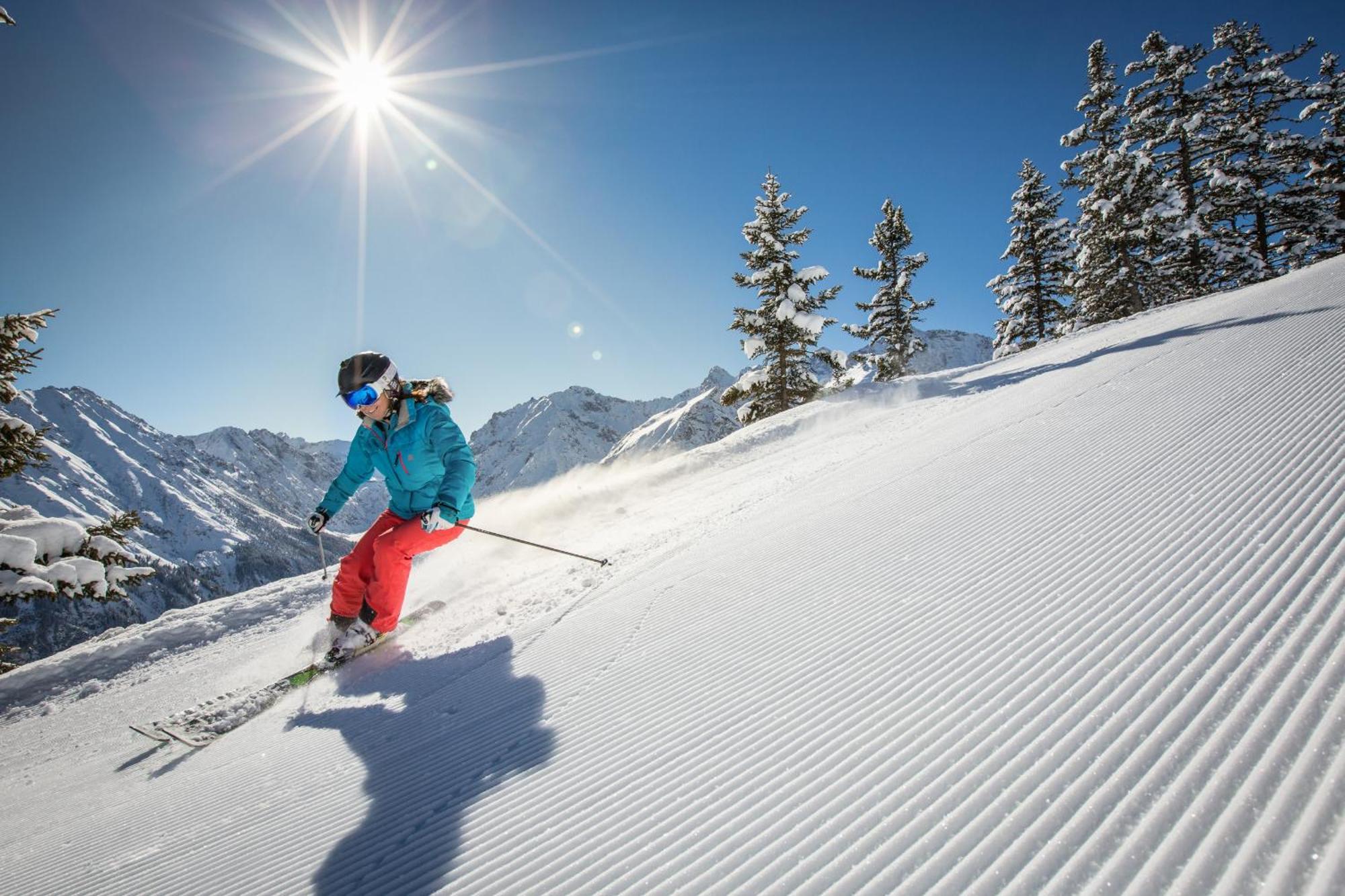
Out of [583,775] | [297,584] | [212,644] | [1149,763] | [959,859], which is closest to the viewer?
[959,859]

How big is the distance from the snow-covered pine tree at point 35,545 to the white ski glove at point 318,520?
3.92m

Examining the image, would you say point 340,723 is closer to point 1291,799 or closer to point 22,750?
point 22,750

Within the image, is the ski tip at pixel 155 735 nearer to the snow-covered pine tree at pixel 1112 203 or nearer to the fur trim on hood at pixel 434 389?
the fur trim on hood at pixel 434 389

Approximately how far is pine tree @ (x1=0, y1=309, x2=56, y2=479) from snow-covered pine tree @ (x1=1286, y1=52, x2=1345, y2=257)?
133 feet

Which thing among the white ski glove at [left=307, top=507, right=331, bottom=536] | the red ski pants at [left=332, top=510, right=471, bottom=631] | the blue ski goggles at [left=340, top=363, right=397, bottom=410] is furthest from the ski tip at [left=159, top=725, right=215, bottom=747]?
the blue ski goggles at [left=340, top=363, right=397, bottom=410]

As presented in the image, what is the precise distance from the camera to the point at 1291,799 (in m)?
1.46

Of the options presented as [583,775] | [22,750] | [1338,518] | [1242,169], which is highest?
[1242,169]

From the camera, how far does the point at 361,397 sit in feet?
15.6

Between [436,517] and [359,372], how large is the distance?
150 centimetres

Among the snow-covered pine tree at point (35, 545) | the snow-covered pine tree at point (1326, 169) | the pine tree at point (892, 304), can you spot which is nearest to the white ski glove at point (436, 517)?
the snow-covered pine tree at point (35, 545)

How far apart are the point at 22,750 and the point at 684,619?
618 cm

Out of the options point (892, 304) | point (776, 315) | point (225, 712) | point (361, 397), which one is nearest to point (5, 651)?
point (225, 712)

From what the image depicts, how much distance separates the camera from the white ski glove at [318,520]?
216 inches

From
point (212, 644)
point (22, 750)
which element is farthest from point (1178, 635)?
point (212, 644)
